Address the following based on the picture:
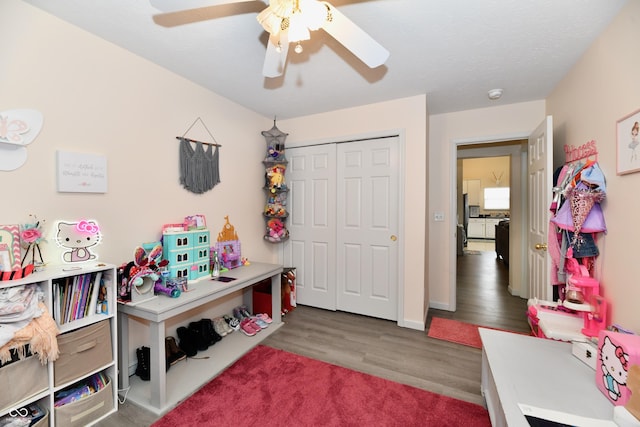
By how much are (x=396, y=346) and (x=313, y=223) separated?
5.27ft

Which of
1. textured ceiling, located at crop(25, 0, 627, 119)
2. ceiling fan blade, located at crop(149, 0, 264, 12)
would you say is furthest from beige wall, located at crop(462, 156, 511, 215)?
ceiling fan blade, located at crop(149, 0, 264, 12)

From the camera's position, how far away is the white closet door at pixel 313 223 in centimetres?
323

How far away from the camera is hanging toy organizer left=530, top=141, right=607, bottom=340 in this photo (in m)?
1.54

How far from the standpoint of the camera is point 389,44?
186 cm

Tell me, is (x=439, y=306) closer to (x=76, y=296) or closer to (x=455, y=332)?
(x=455, y=332)

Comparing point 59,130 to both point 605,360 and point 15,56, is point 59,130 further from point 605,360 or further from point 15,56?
point 605,360

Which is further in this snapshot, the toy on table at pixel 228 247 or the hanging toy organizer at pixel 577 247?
the toy on table at pixel 228 247

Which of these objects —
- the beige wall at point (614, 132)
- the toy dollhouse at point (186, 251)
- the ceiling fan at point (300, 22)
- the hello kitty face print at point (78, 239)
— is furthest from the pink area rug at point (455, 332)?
the hello kitty face print at point (78, 239)

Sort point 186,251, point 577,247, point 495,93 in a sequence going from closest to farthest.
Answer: point 577,247
point 186,251
point 495,93

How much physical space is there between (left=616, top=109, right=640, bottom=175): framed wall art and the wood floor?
1.62 m

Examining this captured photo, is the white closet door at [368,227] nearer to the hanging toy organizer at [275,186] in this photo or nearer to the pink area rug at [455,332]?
the pink area rug at [455,332]

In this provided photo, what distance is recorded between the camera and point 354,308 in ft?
10.3

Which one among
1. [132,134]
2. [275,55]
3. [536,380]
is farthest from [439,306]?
[132,134]

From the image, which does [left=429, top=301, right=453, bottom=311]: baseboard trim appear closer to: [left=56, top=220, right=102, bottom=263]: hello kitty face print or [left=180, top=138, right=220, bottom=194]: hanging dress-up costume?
[left=180, top=138, right=220, bottom=194]: hanging dress-up costume
